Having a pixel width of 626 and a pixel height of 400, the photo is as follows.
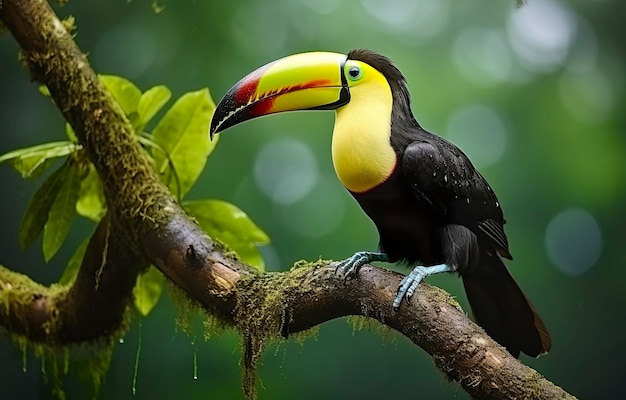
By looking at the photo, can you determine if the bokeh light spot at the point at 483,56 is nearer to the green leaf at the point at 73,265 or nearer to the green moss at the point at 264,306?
the green moss at the point at 264,306

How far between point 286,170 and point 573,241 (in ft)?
2.64

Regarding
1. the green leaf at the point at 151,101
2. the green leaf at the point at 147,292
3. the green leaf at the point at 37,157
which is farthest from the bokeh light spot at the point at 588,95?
the green leaf at the point at 37,157

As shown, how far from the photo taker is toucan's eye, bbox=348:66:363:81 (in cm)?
147

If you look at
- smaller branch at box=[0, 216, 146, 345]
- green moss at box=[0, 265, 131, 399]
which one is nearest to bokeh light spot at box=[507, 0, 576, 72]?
smaller branch at box=[0, 216, 146, 345]

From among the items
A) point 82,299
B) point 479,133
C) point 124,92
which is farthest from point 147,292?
point 479,133

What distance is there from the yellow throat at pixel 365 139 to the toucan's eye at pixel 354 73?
17 millimetres

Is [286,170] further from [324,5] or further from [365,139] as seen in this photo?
[365,139]

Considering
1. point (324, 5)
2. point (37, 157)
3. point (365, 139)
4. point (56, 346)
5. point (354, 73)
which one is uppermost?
point (324, 5)

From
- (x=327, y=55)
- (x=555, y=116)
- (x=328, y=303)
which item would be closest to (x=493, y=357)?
(x=328, y=303)

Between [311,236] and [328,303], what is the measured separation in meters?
0.57

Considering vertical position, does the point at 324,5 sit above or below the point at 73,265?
above

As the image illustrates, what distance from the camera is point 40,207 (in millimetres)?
1871

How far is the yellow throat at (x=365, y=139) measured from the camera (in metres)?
1.40

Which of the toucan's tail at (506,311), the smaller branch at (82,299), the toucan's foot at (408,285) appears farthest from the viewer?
the smaller branch at (82,299)
